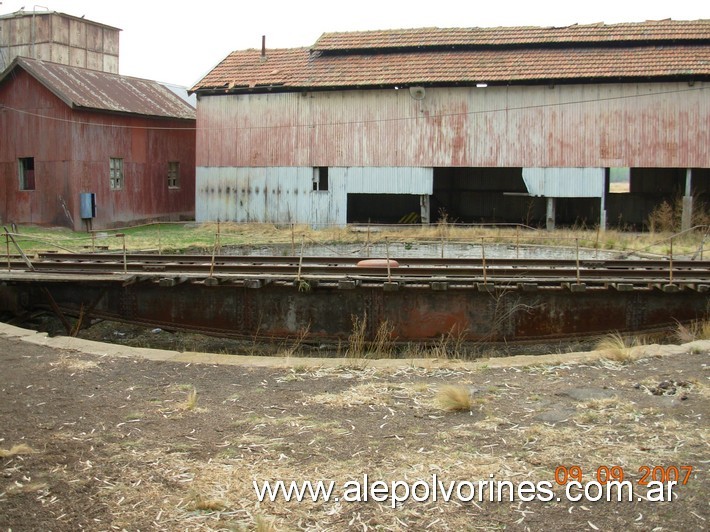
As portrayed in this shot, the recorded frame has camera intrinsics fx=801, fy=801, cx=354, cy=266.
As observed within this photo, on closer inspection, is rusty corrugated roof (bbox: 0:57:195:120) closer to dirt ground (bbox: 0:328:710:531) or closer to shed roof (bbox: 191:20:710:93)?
shed roof (bbox: 191:20:710:93)

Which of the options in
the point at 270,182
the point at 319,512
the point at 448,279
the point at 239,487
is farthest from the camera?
the point at 270,182

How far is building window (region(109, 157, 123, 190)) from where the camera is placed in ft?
109

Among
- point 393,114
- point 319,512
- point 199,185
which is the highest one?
point 393,114

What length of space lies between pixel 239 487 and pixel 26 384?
12.7 feet

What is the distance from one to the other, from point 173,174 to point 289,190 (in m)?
7.64

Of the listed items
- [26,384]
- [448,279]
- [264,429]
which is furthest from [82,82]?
[264,429]

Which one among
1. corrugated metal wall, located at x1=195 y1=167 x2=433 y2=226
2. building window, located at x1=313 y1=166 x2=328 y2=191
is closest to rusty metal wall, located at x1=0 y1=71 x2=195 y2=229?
corrugated metal wall, located at x1=195 y1=167 x2=433 y2=226

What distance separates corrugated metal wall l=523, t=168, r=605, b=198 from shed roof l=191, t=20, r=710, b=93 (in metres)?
3.31

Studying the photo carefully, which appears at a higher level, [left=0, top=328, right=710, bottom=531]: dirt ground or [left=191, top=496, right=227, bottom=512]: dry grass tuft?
[left=0, top=328, right=710, bottom=531]: dirt ground

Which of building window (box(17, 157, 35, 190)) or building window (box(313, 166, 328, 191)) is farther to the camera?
building window (box(17, 157, 35, 190))

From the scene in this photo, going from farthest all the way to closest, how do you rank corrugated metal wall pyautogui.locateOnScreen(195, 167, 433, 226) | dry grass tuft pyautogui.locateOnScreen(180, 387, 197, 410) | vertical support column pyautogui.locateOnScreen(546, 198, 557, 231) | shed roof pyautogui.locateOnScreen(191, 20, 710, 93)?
corrugated metal wall pyautogui.locateOnScreen(195, 167, 433, 226)
vertical support column pyautogui.locateOnScreen(546, 198, 557, 231)
shed roof pyautogui.locateOnScreen(191, 20, 710, 93)
dry grass tuft pyautogui.locateOnScreen(180, 387, 197, 410)

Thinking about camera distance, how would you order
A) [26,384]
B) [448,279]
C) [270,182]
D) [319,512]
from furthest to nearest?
[270,182], [448,279], [26,384], [319,512]

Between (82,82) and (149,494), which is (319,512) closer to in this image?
(149,494)

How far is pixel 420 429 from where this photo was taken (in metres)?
7.30
